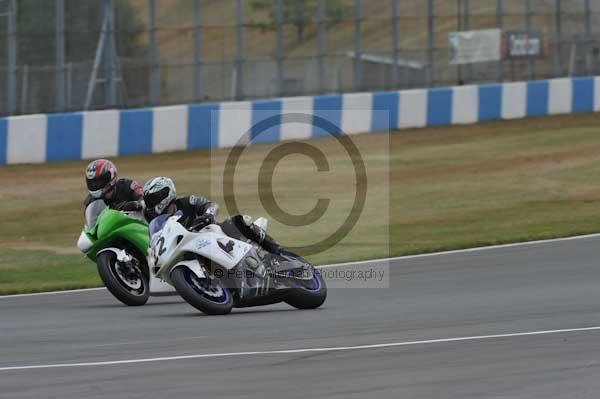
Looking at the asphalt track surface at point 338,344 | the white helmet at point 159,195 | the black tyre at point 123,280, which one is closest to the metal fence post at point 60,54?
the asphalt track surface at point 338,344

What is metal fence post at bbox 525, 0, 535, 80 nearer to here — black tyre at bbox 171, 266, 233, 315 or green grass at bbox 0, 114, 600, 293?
green grass at bbox 0, 114, 600, 293

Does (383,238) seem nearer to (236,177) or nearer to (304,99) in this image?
(236,177)

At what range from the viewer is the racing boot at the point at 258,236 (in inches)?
414

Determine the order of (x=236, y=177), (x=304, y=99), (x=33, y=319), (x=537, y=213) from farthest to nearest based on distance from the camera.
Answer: (x=304, y=99)
(x=236, y=177)
(x=537, y=213)
(x=33, y=319)

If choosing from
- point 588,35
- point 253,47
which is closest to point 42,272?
point 253,47

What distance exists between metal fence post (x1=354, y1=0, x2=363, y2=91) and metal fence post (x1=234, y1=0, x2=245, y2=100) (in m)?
3.19

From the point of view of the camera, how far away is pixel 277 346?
28.6ft

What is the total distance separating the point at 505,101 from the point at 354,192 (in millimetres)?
9696

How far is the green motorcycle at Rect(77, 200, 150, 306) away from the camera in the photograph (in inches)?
451

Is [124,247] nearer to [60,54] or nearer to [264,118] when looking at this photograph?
[60,54]

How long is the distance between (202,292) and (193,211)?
657 millimetres

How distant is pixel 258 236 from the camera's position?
415 inches

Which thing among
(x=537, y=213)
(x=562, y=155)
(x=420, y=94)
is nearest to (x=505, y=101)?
(x=420, y=94)

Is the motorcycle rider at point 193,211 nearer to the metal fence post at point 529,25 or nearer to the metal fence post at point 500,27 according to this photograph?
the metal fence post at point 500,27
